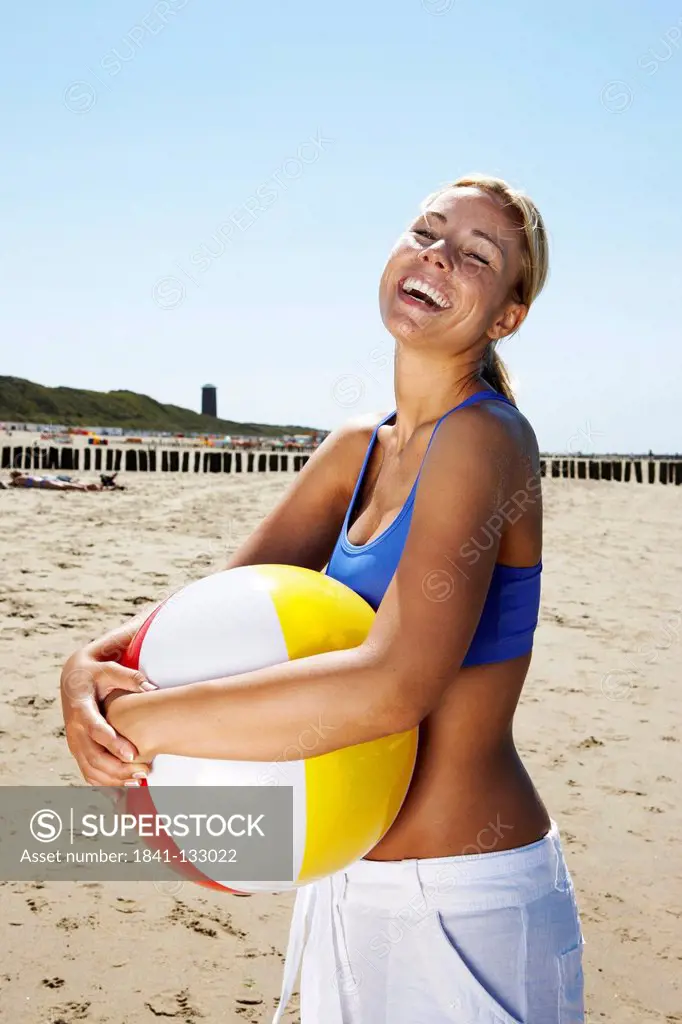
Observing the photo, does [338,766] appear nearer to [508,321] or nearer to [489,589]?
[489,589]

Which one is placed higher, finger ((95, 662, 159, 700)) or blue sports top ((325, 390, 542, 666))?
blue sports top ((325, 390, 542, 666))

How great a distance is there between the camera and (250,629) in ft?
5.35

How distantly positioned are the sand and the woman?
67.5 inches

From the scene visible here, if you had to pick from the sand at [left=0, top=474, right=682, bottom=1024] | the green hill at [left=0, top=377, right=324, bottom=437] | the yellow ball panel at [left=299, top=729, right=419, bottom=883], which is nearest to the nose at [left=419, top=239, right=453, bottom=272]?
the yellow ball panel at [left=299, top=729, right=419, bottom=883]

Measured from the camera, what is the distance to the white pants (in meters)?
1.58

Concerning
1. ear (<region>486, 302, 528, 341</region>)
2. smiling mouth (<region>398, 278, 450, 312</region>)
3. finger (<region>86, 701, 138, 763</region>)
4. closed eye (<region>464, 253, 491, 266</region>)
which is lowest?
finger (<region>86, 701, 138, 763</region>)

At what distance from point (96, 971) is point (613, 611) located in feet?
25.1

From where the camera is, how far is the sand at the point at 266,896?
131 inches

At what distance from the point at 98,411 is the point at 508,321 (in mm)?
139846

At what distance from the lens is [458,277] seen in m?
1.77

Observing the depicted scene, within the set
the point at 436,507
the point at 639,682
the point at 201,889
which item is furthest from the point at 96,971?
the point at 639,682

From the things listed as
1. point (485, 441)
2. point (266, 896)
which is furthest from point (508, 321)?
point (266, 896)

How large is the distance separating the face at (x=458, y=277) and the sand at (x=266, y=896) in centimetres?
270

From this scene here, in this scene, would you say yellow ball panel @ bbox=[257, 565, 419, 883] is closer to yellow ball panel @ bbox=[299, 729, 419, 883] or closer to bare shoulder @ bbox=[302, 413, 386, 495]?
yellow ball panel @ bbox=[299, 729, 419, 883]
